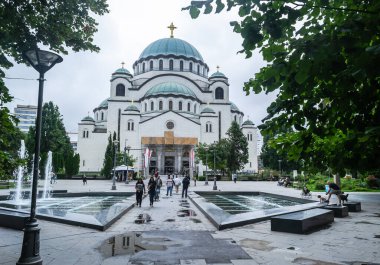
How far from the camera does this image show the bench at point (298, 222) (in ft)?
28.4

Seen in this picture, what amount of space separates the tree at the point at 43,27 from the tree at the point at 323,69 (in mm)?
5293

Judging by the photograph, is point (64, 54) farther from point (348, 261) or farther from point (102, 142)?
point (102, 142)

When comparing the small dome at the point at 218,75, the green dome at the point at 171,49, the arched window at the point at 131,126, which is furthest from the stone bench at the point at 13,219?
the small dome at the point at 218,75

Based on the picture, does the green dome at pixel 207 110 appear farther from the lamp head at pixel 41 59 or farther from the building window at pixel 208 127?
the lamp head at pixel 41 59

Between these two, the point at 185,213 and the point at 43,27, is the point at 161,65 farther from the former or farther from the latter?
the point at 43,27

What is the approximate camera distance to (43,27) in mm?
8305

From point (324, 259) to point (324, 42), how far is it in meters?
4.69

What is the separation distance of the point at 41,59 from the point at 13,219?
5249 millimetres

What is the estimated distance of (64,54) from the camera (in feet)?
29.7

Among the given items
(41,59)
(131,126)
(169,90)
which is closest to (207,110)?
(169,90)

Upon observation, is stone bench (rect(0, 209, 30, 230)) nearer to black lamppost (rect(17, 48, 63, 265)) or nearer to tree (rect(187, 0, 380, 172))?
black lamppost (rect(17, 48, 63, 265))

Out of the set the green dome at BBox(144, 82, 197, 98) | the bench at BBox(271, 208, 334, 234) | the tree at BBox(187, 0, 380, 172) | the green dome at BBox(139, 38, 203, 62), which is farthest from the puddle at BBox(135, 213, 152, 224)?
the green dome at BBox(139, 38, 203, 62)

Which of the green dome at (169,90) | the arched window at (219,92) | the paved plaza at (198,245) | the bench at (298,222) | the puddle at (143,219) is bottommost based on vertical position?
the puddle at (143,219)

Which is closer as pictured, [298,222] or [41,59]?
[41,59]
